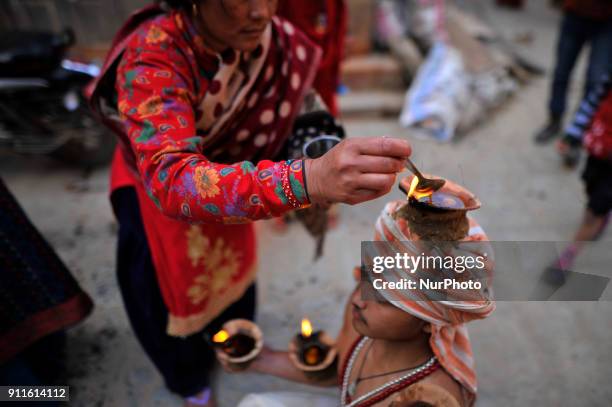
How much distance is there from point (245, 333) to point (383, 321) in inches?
22.5

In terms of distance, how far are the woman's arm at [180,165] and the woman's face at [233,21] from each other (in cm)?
12

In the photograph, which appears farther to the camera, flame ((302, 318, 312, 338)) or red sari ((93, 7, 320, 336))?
flame ((302, 318, 312, 338))

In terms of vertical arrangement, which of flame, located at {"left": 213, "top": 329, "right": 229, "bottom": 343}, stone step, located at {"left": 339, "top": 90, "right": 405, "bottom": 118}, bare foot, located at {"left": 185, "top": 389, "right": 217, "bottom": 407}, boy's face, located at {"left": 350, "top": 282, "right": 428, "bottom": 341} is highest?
boy's face, located at {"left": 350, "top": 282, "right": 428, "bottom": 341}

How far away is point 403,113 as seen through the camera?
418cm

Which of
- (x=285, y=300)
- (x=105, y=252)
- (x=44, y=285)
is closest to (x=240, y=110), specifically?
(x=44, y=285)

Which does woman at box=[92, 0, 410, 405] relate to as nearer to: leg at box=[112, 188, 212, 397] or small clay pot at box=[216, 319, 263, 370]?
leg at box=[112, 188, 212, 397]

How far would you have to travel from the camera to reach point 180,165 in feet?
3.10

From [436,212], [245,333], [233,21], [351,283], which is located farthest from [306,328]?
[351,283]

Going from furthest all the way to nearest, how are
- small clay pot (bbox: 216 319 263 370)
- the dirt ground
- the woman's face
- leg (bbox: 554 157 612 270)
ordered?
1. leg (bbox: 554 157 612 270)
2. the dirt ground
3. small clay pot (bbox: 216 319 263 370)
4. the woman's face

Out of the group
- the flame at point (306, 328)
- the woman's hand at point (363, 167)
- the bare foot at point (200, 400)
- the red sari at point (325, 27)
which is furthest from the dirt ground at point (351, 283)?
the red sari at point (325, 27)

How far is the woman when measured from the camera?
2.95 feet

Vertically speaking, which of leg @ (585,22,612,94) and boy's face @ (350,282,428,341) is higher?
leg @ (585,22,612,94)

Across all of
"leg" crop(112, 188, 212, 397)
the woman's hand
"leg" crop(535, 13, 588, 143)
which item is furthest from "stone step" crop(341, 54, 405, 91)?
the woman's hand

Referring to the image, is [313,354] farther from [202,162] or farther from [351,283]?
[351,283]
